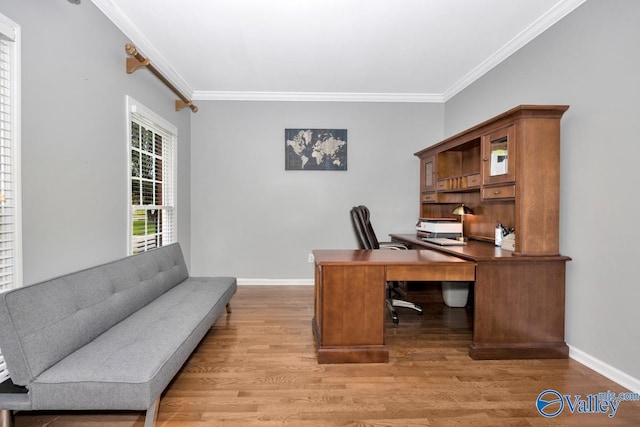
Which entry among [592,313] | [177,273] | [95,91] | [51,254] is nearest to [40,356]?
[51,254]

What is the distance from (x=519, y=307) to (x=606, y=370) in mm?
589

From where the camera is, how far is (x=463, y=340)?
246 cm

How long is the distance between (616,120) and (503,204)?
1044 mm

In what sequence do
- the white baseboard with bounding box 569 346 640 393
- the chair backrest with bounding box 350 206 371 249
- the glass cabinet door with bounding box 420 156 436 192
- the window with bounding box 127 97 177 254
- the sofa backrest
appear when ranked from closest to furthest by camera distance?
1. the sofa backrest
2. the white baseboard with bounding box 569 346 640 393
3. the window with bounding box 127 97 177 254
4. the chair backrest with bounding box 350 206 371 249
5. the glass cabinet door with bounding box 420 156 436 192

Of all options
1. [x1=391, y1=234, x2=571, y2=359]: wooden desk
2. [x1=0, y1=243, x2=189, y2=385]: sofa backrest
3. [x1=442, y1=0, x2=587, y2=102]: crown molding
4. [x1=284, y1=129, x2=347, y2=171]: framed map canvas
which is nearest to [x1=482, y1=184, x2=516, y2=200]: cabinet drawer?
[x1=391, y1=234, x2=571, y2=359]: wooden desk

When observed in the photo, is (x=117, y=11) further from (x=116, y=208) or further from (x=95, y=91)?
(x=116, y=208)

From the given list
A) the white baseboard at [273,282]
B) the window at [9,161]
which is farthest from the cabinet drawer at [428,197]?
the window at [9,161]

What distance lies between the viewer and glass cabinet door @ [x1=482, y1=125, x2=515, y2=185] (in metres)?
2.25

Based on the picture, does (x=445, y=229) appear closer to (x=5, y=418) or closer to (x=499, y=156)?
(x=499, y=156)

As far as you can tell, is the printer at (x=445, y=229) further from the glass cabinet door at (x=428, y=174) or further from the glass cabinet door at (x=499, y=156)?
the glass cabinet door at (x=499, y=156)

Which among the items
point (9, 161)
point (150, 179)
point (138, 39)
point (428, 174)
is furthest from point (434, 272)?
point (138, 39)

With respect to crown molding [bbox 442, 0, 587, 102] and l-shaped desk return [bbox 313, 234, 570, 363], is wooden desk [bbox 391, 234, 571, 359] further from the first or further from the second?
crown molding [bbox 442, 0, 587, 102]

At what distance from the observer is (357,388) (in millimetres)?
1793

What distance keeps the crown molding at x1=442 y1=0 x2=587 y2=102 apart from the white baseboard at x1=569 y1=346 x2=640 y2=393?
Answer: 2.51 m
